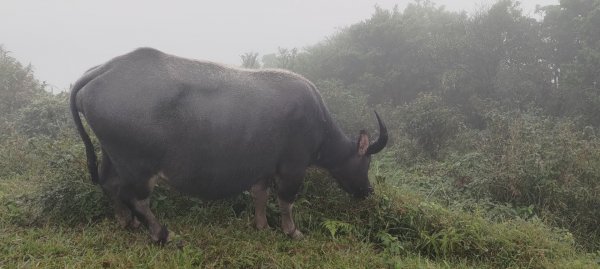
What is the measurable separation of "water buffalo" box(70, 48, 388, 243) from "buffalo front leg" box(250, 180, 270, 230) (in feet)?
0.04

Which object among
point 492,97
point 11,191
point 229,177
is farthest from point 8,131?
point 492,97

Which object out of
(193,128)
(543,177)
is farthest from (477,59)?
(193,128)

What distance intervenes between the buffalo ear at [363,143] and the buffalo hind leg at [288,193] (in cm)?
87

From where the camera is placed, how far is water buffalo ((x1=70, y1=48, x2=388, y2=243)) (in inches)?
150

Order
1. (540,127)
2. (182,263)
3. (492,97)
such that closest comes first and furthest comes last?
(182,263) → (540,127) → (492,97)

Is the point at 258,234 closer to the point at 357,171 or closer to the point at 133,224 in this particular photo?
the point at 133,224

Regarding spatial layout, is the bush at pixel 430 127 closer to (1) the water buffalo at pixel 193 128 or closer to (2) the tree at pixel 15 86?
(1) the water buffalo at pixel 193 128

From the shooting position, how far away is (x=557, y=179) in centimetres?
612

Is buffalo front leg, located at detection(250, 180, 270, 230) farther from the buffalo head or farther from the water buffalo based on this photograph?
the buffalo head

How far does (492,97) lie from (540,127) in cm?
432

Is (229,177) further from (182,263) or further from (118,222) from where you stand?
(118,222)

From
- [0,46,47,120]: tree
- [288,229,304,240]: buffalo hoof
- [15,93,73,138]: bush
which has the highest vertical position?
[288,229,304,240]: buffalo hoof

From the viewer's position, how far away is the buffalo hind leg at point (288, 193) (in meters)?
4.64

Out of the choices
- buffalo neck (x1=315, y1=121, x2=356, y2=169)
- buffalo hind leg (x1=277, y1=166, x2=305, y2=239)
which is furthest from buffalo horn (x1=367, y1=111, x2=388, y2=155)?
buffalo hind leg (x1=277, y1=166, x2=305, y2=239)
